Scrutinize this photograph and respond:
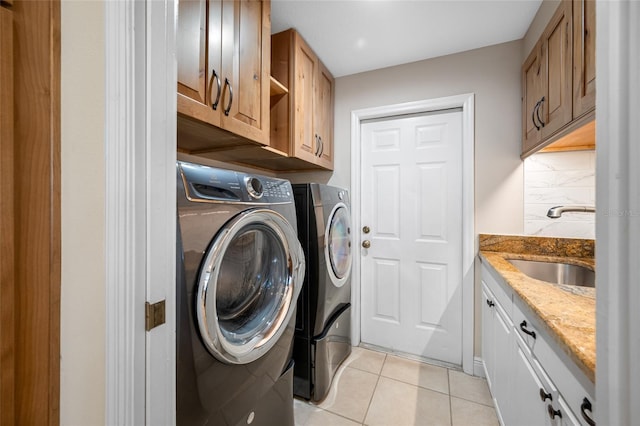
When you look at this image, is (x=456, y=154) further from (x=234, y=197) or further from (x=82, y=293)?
(x=82, y=293)

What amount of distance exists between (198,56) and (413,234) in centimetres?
A: 186

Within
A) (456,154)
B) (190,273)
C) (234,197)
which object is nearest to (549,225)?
(456,154)

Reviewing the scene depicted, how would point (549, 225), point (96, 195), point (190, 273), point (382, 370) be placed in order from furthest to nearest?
1. point (382, 370)
2. point (549, 225)
3. point (190, 273)
4. point (96, 195)

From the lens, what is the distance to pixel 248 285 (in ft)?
3.64

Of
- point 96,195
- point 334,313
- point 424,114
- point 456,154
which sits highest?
point 424,114

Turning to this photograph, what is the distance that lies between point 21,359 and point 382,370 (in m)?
1.96

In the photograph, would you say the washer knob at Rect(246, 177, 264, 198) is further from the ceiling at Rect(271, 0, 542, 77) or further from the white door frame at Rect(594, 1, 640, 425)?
the ceiling at Rect(271, 0, 542, 77)

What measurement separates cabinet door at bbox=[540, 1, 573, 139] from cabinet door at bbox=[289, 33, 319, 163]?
137cm

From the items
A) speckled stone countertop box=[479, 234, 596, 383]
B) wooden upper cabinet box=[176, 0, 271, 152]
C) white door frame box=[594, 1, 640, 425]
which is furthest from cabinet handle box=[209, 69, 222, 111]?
speckled stone countertop box=[479, 234, 596, 383]

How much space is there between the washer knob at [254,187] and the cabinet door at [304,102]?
70cm

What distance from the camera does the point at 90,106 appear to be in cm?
60

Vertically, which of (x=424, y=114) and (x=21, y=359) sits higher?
(x=424, y=114)

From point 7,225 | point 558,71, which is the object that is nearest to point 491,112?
point 558,71

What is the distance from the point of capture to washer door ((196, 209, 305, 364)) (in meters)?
0.81
